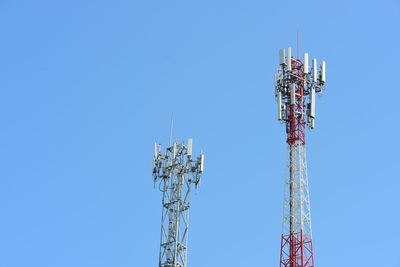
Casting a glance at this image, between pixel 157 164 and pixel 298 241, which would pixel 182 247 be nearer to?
pixel 157 164

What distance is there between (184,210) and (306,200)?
599 inches

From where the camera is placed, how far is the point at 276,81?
92812 mm

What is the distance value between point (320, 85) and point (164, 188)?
894 inches

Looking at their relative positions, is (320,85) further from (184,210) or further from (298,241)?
(184,210)

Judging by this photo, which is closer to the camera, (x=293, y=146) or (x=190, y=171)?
(x=190, y=171)

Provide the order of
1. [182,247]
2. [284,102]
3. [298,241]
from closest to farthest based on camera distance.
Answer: [182,247] → [298,241] → [284,102]

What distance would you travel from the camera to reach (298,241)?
86.4 m

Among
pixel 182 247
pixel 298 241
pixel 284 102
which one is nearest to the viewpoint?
pixel 182 247

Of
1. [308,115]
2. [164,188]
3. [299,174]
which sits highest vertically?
[308,115]

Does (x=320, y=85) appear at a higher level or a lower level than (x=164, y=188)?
higher

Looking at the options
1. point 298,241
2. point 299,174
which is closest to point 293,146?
point 299,174

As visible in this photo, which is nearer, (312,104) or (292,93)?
(292,93)

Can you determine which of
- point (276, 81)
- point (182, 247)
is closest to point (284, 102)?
point (276, 81)

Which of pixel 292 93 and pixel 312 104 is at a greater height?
pixel 292 93
